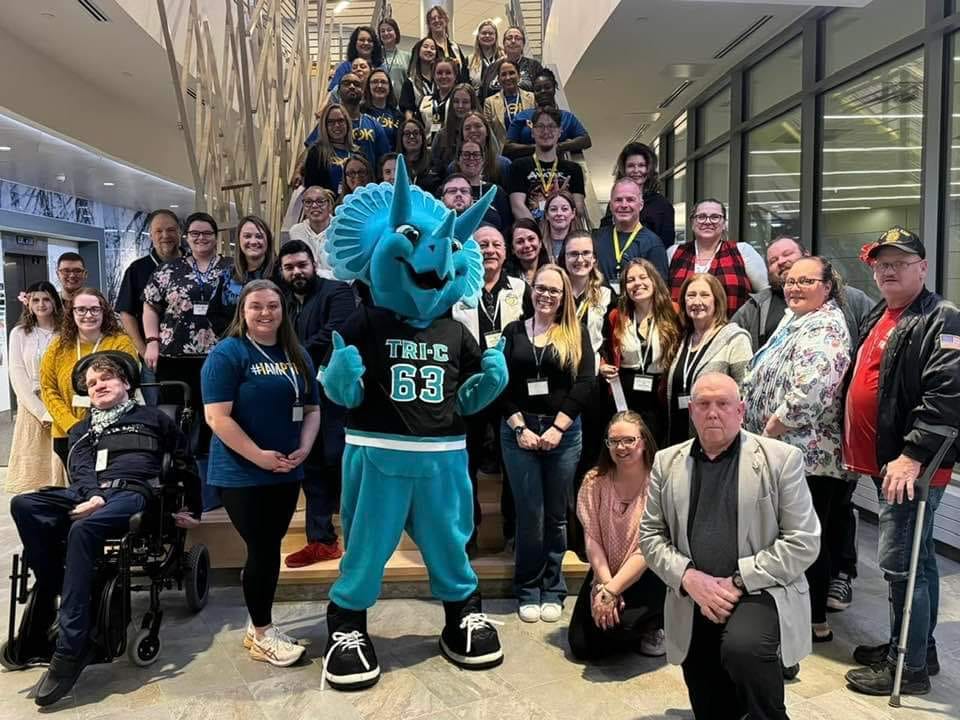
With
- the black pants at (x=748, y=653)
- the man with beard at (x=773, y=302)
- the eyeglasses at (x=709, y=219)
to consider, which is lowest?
the black pants at (x=748, y=653)

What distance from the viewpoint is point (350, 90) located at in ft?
18.1

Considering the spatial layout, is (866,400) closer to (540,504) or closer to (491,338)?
(540,504)

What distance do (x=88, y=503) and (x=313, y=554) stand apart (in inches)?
44.0

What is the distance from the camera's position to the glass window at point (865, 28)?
5.03 metres

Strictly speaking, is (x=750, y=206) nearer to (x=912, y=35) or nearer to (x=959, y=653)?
(x=912, y=35)

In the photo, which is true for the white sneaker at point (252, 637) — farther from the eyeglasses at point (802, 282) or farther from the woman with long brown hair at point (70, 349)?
the eyeglasses at point (802, 282)

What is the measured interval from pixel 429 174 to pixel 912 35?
336 cm

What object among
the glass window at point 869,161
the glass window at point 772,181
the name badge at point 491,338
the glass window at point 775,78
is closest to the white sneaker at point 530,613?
the name badge at point 491,338

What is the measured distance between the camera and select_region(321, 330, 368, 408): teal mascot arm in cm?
262

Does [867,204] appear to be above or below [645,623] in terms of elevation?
above

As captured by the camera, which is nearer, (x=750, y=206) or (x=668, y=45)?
(x=668, y=45)

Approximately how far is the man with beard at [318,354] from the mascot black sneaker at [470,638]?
92 cm

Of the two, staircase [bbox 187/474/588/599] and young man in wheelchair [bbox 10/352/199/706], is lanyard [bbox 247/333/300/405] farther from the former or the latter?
staircase [bbox 187/474/588/599]

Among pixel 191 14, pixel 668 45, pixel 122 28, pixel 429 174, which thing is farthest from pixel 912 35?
pixel 122 28
